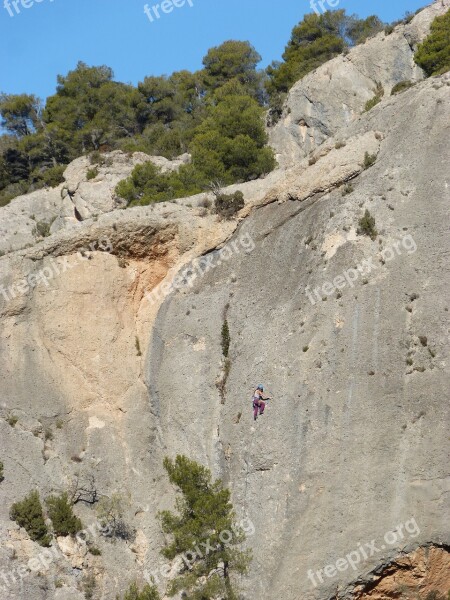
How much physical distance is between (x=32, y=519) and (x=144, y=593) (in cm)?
452

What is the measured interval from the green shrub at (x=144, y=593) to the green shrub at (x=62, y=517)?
2915mm

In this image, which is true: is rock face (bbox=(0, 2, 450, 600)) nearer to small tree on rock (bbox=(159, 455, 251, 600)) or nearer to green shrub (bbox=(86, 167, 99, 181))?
small tree on rock (bbox=(159, 455, 251, 600))

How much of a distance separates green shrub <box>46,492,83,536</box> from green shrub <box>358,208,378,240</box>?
12.4 m

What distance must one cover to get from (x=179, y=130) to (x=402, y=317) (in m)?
29.5

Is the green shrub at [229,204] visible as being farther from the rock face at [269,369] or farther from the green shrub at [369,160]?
the green shrub at [369,160]

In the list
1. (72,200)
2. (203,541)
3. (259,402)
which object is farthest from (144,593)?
(72,200)

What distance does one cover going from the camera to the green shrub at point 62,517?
2630 centimetres

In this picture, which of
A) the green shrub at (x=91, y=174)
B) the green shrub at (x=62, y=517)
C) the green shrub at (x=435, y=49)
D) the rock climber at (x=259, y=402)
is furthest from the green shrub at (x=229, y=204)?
the green shrub at (x=435, y=49)

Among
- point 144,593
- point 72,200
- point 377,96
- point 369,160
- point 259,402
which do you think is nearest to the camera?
point 144,593

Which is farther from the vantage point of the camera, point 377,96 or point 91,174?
point 91,174

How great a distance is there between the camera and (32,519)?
26.2 m

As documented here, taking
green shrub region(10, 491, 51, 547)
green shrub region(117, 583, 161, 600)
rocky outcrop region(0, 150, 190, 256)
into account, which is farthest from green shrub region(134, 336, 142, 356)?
rocky outcrop region(0, 150, 190, 256)

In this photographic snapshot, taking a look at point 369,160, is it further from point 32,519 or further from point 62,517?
point 32,519

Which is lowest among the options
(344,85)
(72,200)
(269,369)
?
(269,369)
